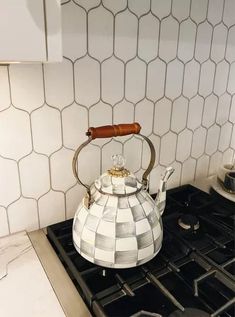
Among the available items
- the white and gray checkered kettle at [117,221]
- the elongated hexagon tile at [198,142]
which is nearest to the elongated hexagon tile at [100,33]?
the white and gray checkered kettle at [117,221]

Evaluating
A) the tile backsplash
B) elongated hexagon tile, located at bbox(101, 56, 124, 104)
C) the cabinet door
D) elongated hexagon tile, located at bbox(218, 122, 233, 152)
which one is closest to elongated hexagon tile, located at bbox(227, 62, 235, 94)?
the tile backsplash

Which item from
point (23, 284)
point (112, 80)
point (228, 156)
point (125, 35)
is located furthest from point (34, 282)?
point (228, 156)

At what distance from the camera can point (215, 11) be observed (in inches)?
34.8

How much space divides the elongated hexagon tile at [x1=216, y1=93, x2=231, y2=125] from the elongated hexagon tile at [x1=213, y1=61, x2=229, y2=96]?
0.03m

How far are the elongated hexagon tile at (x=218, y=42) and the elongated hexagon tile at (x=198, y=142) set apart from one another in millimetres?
234

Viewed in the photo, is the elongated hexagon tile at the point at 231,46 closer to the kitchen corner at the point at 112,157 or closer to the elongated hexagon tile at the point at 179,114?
the kitchen corner at the point at 112,157

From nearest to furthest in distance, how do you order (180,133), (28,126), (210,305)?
1. (210,305)
2. (28,126)
3. (180,133)

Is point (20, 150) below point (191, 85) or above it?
below

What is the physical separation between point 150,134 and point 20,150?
0.39 meters

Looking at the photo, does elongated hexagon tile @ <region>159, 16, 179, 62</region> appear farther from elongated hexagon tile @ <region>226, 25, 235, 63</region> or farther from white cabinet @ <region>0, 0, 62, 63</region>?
white cabinet @ <region>0, 0, 62, 63</region>

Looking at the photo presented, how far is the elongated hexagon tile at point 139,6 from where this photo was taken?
74 cm

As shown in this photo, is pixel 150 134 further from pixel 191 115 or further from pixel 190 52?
pixel 190 52

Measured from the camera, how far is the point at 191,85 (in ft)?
3.03

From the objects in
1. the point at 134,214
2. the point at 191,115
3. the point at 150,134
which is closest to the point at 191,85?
the point at 191,115
